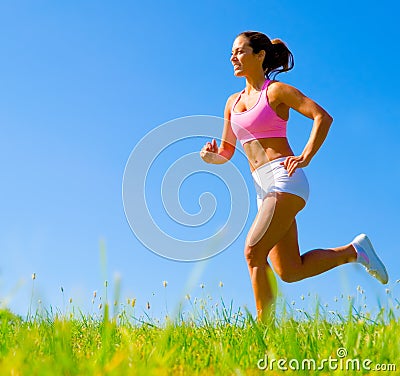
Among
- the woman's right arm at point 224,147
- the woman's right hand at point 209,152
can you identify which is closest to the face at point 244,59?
the woman's right arm at point 224,147

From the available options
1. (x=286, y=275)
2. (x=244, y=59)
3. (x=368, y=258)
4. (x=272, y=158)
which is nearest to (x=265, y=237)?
(x=286, y=275)

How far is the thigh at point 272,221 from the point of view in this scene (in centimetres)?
500

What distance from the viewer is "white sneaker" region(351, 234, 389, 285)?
231 inches

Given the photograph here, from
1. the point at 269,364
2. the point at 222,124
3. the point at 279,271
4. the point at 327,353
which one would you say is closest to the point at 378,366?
the point at 327,353

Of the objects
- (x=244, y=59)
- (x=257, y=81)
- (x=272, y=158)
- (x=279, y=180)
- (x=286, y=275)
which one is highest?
(x=244, y=59)

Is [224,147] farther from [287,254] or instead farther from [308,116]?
[287,254]

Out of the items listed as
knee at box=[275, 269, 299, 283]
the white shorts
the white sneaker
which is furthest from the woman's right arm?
the white sneaker

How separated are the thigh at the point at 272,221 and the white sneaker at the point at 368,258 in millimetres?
1101

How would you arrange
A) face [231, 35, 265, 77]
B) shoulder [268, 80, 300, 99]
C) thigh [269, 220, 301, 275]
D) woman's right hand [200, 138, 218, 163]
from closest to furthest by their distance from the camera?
shoulder [268, 80, 300, 99], thigh [269, 220, 301, 275], face [231, 35, 265, 77], woman's right hand [200, 138, 218, 163]

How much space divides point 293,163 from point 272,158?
0.84 feet

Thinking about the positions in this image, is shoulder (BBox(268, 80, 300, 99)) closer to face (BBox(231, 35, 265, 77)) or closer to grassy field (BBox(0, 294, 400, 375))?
face (BBox(231, 35, 265, 77))

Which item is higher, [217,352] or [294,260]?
[294,260]

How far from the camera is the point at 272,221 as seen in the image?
16.5ft

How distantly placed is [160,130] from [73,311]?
1.68 meters
